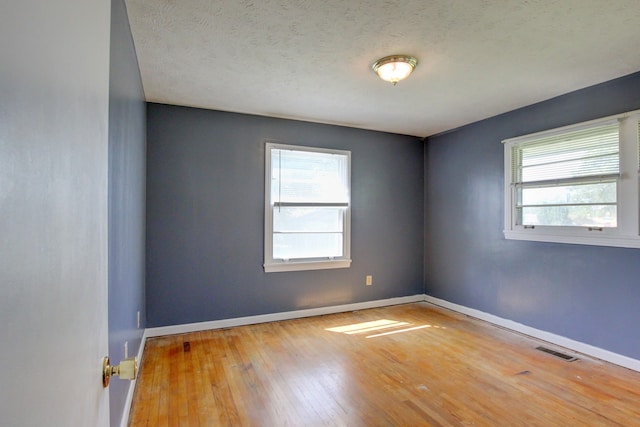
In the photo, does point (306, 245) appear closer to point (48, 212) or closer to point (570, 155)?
point (570, 155)

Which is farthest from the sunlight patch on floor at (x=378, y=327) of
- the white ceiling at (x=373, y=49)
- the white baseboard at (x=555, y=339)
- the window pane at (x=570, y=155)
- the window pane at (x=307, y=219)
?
the white ceiling at (x=373, y=49)

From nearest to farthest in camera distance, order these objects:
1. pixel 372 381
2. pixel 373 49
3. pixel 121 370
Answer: pixel 121 370 < pixel 373 49 < pixel 372 381

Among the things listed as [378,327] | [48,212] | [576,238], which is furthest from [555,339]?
[48,212]

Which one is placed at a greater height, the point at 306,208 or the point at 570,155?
the point at 570,155

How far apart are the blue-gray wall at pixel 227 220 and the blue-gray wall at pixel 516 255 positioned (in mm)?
871

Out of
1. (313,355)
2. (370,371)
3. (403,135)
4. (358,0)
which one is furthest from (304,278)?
(358,0)

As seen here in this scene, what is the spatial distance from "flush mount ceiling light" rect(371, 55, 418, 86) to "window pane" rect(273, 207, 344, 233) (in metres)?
1.89

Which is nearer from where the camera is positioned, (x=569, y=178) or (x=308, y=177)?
(x=569, y=178)

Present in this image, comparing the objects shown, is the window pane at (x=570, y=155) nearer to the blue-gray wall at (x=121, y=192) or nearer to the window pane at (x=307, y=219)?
the window pane at (x=307, y=219)

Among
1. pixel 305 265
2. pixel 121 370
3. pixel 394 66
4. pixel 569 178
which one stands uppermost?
pixel 394 66

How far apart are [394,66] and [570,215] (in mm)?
2219

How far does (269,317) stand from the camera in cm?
386

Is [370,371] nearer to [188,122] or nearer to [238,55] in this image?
[238,55]

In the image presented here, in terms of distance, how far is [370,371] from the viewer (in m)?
2.66
